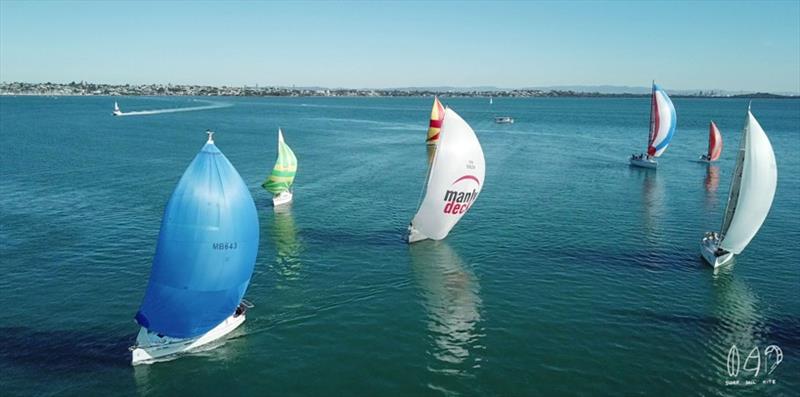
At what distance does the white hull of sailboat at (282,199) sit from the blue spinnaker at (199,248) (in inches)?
1263

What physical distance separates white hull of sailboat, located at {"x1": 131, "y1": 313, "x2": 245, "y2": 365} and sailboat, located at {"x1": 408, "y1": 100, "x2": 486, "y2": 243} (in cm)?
2094

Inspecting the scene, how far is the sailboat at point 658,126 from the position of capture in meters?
86.8

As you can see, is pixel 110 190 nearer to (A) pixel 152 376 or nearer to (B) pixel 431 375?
(A) pixel 152 376

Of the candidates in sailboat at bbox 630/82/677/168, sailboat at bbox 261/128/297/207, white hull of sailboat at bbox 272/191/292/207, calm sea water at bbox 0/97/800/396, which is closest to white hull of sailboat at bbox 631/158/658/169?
sailboat at bbox 630/82/677/168

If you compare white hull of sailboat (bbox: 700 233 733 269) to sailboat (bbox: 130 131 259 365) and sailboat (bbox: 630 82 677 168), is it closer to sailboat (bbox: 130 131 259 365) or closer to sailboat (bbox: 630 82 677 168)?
sailboat (bbox: 130 131 259 365)

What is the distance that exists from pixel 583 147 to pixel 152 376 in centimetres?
10692

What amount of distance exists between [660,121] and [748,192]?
164 feet

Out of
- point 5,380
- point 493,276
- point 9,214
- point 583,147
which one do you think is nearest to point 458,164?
point 493,276

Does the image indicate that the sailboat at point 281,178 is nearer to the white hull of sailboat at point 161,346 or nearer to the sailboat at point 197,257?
the white hull of sailboat at point 161,346

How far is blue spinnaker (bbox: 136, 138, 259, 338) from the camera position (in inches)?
1046

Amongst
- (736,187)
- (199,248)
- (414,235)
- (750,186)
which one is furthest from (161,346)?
(736,187)

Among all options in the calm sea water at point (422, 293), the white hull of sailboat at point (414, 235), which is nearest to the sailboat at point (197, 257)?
the calm sea water at point (422, 293)

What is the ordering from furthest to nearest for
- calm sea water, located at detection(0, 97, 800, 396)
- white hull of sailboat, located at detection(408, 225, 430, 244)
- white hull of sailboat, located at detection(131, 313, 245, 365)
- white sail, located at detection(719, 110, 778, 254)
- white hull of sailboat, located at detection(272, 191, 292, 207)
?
white hull of sailboat, located at detection(272, 191, 292, 207) → white hull of sailboat, located at detection(408, 225, 430, 244) → white sail, located at detection(719, 110, 778, 254) → white hull of sailboat, located at detection(131, 313, 245, 365) → calm sea water, located at detection(0, 97, 800, 396)

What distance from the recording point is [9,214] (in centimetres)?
5447
